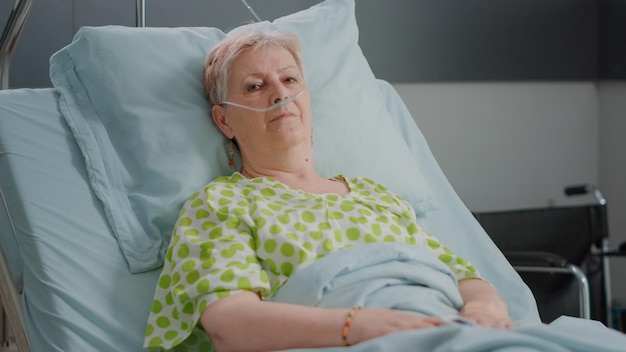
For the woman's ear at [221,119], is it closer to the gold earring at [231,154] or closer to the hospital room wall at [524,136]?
the gold earring at [231,154]

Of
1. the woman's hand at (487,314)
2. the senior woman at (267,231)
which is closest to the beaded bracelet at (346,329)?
the senior woman at (267,231)

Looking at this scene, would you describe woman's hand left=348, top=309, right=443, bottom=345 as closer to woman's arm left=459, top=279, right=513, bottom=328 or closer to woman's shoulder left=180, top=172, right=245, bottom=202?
woman's arm left=459, top=279, right=513, bottom=328

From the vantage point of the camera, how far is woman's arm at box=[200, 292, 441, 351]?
1479mm

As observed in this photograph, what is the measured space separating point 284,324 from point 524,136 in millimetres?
2877

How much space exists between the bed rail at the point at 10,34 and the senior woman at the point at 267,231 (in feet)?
1.56

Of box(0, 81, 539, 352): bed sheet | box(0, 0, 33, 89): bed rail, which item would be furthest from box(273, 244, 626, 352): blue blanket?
box(0, 0, 33, 89): bed rail

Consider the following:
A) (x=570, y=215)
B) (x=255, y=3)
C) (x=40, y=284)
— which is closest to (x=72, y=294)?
(x=40, y=284)

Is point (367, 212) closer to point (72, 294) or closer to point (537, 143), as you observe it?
point (72, 294)

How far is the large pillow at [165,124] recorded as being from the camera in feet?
6.31

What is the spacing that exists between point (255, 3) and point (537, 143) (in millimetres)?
1656

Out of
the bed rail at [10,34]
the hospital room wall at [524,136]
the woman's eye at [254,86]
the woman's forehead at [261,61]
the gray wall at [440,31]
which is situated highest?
the bed rail at [10,34]

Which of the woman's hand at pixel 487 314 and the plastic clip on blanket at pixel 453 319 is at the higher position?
the plastic clip on blanket at pixel 453 319

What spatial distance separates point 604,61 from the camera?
4.32m

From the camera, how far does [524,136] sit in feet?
13.8
